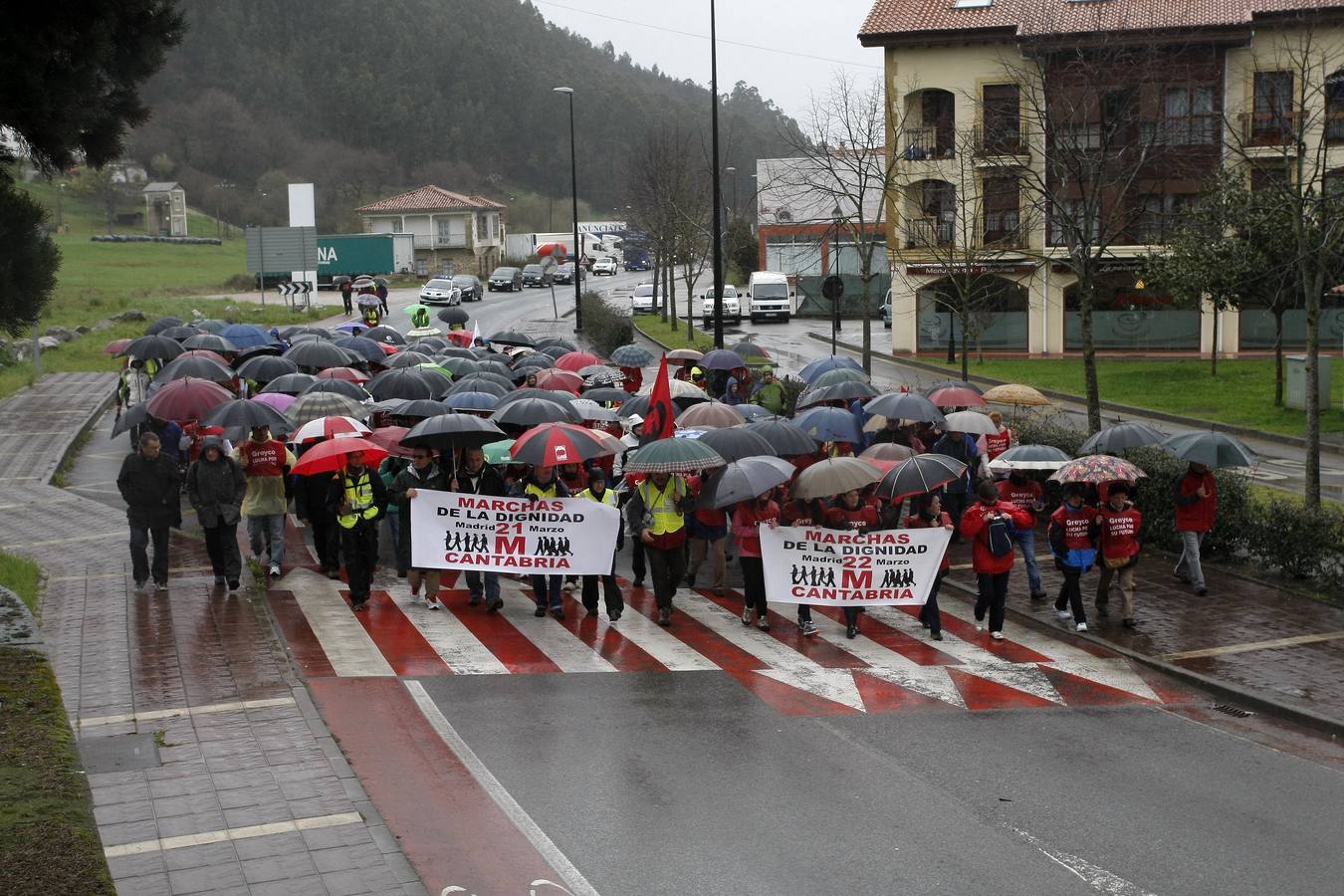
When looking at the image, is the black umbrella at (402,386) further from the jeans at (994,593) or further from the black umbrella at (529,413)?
the jeans at (994,593)

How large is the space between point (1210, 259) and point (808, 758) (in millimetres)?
27715

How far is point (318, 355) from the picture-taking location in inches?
908

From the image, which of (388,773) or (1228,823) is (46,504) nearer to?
(388,773)

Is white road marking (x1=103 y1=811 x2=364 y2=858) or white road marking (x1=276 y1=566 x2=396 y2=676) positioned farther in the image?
white road marking (x1=276 y1=566 x2=396 y2=676)

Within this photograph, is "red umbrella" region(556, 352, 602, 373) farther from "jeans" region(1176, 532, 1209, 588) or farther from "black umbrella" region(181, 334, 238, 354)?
"jeans" region(1176, 532, 1209, 588)

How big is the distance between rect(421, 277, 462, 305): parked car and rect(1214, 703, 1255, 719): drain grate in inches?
2150

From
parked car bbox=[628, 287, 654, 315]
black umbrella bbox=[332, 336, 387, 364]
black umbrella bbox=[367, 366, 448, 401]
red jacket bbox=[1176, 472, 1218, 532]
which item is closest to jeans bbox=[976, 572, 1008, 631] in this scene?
red jacket bbox=[1176, 472, 1218, 532]

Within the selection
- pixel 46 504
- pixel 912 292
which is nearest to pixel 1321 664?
pixel 46 504

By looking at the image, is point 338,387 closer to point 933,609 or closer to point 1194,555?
point 933,609

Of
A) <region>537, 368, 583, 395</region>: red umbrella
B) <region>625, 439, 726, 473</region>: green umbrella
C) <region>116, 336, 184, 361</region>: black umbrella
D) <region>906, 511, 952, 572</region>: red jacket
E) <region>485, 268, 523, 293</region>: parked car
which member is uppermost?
<region>485, 268, 523, 293</region>: parked car

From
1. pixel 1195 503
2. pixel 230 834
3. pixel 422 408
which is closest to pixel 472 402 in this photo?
pixel 422 408

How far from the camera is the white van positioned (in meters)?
57.7

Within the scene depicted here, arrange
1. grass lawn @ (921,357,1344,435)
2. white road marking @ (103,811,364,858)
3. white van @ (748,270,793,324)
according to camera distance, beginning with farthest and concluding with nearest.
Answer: white van @ (748,270,793,324) → grass lawn @ (921,357,1344,435) → white road marking @ (103,811,364,858)

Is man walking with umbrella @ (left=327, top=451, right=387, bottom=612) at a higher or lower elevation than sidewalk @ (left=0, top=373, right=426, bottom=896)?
higher
